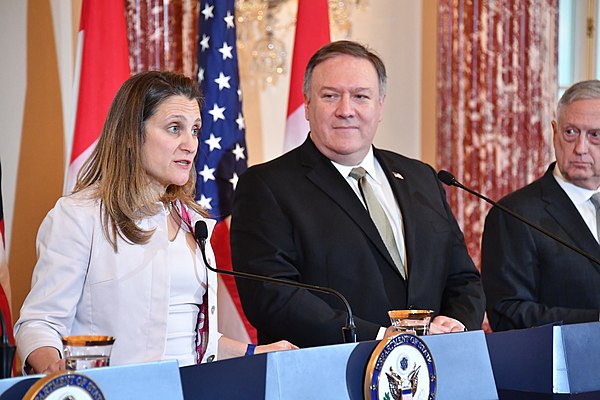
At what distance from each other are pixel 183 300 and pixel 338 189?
0.81 m

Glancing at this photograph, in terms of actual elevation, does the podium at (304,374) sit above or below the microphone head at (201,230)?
below

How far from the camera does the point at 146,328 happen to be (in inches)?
98.3

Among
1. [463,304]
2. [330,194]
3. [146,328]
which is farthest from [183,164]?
[463,304]

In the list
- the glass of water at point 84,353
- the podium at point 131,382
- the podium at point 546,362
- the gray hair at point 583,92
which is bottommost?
the podium at point 546,362

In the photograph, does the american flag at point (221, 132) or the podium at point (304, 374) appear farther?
the american flag at point (221, 132)

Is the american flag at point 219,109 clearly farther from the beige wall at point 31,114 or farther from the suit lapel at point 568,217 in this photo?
the suit lapel at point 568,217

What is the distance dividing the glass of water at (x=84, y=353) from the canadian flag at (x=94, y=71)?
7.61ft

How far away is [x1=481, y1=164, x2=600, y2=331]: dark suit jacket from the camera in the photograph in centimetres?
344

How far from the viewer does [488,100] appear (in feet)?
19.1

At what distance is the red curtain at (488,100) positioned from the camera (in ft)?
18.9

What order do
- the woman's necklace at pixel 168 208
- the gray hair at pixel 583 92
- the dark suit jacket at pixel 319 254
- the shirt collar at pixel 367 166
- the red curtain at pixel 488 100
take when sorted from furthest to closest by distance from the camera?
1. the red curtain at pixel 488 100
2. the gray hair at pixel 583 92
3. the shirt collar at pixel 367 166
4. the dark suit jacket at pixel 319 254
5. the woman's necklace at pixel 168 208

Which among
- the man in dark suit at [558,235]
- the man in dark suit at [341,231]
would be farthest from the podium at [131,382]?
the man in dark suit at [558,235]

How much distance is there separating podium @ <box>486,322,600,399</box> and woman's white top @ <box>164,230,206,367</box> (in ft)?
2.67

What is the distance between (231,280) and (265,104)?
1.20 meters
